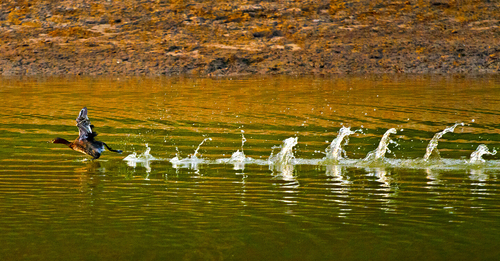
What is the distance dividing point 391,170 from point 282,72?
19291 mm

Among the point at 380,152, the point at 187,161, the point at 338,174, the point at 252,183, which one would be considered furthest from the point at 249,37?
the point at 252,183

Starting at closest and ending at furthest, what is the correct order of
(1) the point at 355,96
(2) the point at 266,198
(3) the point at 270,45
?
(2) the point at 266,198 → (1) the point at 355,96 → (3) the point at 270,45

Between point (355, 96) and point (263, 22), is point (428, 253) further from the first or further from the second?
point (263, 22)

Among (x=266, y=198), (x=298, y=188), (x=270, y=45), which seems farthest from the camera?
(x=270, y=45)

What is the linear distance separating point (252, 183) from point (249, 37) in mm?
23646

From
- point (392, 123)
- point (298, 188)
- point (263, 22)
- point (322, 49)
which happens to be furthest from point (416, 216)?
point (263, 22)

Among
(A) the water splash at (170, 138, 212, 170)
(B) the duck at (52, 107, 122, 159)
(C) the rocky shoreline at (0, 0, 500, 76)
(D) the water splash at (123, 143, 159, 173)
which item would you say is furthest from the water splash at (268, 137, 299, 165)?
(C) the rocky shoreline at (0, 0, 500, 76)

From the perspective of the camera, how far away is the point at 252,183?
27.3 feet

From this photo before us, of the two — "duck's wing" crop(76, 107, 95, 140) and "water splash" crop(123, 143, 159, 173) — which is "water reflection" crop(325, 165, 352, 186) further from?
"duck's wing" crop(76, 107, 95, 140)

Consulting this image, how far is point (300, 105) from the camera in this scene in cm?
1673

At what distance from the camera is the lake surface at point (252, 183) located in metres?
5.74

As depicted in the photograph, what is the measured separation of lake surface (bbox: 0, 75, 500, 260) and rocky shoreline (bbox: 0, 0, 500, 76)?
11.5 metres

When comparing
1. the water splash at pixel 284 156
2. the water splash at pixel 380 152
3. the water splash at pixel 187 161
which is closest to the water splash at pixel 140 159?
the water splash at pixel 187 161

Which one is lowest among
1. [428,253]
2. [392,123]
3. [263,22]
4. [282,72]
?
[428,253]
